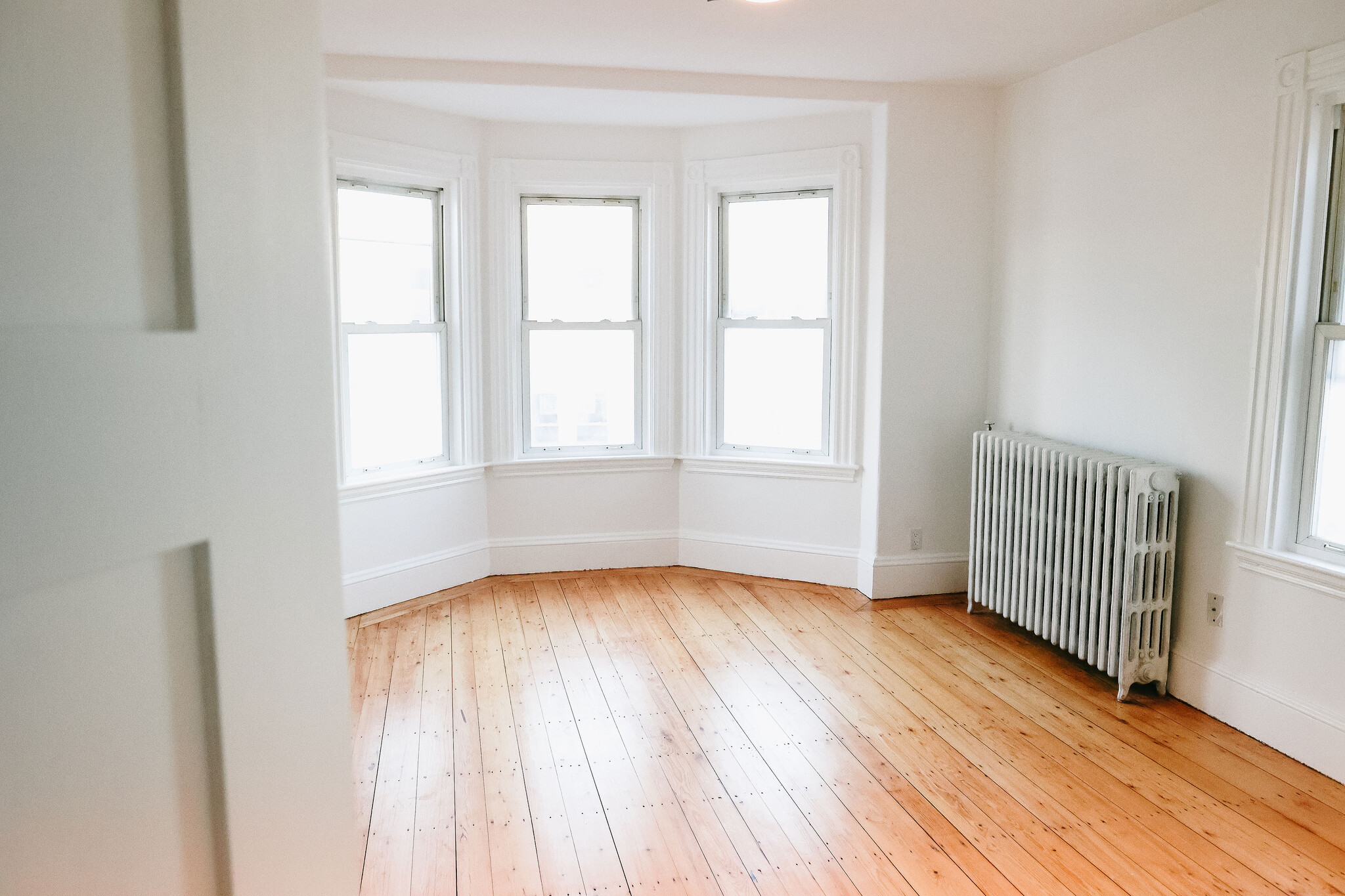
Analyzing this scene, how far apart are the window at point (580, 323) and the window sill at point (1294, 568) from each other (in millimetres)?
3240

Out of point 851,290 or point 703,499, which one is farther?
point 703,499

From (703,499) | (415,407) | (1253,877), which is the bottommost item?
(1253,877)

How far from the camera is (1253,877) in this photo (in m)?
2.58

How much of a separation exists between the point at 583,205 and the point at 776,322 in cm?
128

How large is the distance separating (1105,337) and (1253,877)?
7.45ft

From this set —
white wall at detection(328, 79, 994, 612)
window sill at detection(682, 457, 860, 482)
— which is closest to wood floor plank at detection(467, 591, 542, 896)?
white wall at detection(328, 79, 994, 612)

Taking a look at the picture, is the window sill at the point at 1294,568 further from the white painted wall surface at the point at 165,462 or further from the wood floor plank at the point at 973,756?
the white painted wall surface at the point at 165,462

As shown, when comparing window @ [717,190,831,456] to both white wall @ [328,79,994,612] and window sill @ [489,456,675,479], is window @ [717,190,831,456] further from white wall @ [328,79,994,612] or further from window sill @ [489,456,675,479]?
window sill @ [489,456,675,479]

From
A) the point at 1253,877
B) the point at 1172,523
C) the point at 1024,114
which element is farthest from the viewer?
the point at 1024,114

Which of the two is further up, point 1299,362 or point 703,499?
point 1299,362

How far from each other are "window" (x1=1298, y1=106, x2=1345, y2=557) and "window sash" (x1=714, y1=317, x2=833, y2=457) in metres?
2.41

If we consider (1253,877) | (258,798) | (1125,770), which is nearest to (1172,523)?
(1125,770)

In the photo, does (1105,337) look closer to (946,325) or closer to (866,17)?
(946,325)

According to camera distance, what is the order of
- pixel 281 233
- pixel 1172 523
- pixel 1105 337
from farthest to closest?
1. pixel 1105 337
2. pixel 1172 523
3. pixel 281 233
